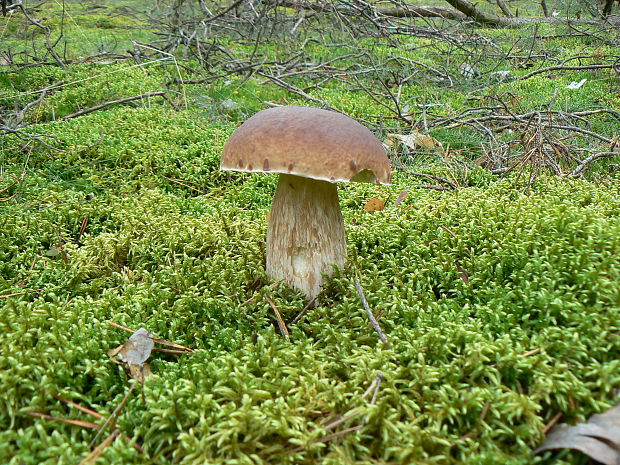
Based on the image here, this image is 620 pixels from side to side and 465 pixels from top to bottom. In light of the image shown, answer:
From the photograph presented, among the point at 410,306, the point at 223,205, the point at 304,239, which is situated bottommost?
the point at 223,205

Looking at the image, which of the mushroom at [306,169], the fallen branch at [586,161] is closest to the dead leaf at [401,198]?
the mushroom at [306,169]

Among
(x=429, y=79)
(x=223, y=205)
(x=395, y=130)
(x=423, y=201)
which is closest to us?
(x=423, y=201)

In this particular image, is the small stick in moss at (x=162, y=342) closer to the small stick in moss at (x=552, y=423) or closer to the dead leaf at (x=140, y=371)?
the dead leaf at (x=140, y=371)

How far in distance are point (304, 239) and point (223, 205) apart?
1.15 metres

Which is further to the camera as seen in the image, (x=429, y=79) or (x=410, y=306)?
(x=429, y=79)

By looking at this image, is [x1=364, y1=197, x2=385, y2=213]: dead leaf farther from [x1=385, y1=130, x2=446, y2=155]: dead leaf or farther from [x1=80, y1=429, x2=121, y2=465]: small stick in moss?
[x1=80, y1=429, x2=121, y2=465]: small stick in moss

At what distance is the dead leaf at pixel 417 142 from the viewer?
3.48m

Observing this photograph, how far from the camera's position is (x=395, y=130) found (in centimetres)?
375

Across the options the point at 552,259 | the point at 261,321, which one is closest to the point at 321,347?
the point at 261,321

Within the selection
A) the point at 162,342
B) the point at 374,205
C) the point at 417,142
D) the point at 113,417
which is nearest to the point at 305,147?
the point at 162,342

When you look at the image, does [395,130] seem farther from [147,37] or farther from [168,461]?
[147,37]

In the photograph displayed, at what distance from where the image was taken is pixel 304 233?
5.53ft

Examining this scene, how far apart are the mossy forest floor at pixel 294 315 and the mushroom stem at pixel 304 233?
88 mm

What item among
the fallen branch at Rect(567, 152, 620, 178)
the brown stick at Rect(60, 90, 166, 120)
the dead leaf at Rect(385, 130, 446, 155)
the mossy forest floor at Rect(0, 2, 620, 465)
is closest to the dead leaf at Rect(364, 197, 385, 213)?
the mossy forest floor at Rect(0, 2, 620, 465)
